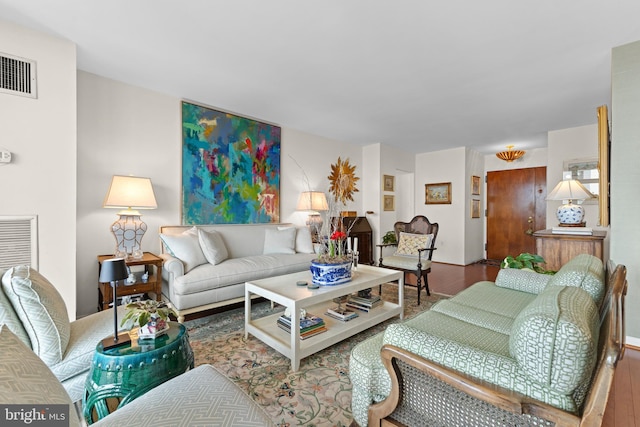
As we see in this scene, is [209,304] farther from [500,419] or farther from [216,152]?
[500,419]

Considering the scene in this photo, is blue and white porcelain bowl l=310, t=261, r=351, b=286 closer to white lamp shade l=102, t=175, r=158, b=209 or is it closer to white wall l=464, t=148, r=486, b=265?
white lamp shade l=102, t=175, r=158, b=209

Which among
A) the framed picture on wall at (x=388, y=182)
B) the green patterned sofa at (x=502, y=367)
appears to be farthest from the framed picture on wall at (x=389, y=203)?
the green patterned sofa at (x=502, y=367)

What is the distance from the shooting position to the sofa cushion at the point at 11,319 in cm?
125

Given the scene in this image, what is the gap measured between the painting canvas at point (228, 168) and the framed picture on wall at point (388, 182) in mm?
2295

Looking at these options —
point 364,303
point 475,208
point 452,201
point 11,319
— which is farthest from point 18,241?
point 475,208

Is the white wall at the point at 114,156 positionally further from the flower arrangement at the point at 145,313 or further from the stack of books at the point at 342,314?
the stack of books at the point at 342,314

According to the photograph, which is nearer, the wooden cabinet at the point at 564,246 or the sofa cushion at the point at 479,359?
the sofa cushion at the point at 479,359

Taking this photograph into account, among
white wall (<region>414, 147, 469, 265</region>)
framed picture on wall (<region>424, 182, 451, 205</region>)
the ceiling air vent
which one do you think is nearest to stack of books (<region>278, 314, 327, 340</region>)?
the ceiling air vent

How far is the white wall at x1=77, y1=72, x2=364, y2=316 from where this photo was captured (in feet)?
9.23

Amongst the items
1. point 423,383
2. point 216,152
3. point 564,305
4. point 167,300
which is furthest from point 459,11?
point 167,300

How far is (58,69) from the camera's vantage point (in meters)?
2.30

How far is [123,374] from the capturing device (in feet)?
3.95

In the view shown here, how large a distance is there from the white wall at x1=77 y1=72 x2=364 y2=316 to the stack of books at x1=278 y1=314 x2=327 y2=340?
6.38 ft

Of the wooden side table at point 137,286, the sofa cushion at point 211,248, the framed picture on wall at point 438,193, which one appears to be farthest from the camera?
the framed picture on wall at point 438,193
